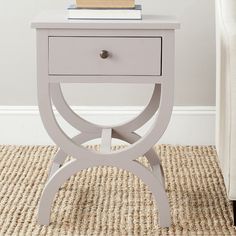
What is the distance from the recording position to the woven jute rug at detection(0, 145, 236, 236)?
2.06 m

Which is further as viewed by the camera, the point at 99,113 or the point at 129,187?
the point at 99,113

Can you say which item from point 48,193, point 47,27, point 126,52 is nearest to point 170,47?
point 126,52

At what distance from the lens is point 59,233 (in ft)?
6.62

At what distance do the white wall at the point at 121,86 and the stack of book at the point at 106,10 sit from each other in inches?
30.3

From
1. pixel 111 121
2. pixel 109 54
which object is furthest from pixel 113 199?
pixel 111 121

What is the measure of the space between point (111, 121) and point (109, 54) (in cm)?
91

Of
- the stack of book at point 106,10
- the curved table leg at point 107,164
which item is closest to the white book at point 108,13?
the stack of book at point 106,10

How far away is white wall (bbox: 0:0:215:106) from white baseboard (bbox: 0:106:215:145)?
0.03 m

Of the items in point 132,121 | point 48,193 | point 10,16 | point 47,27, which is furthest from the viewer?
point 10,16

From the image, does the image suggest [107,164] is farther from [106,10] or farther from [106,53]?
[106,10]

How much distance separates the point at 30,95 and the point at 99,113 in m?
0.28

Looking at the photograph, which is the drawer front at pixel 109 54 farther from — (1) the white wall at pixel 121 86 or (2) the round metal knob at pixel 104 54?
(1) the white wall at pixel 121 86

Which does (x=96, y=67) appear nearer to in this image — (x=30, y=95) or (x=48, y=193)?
(x=48, y=193)

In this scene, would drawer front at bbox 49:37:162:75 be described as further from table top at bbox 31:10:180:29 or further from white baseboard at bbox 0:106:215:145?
white baseboard at bbox 0:106:215:145
